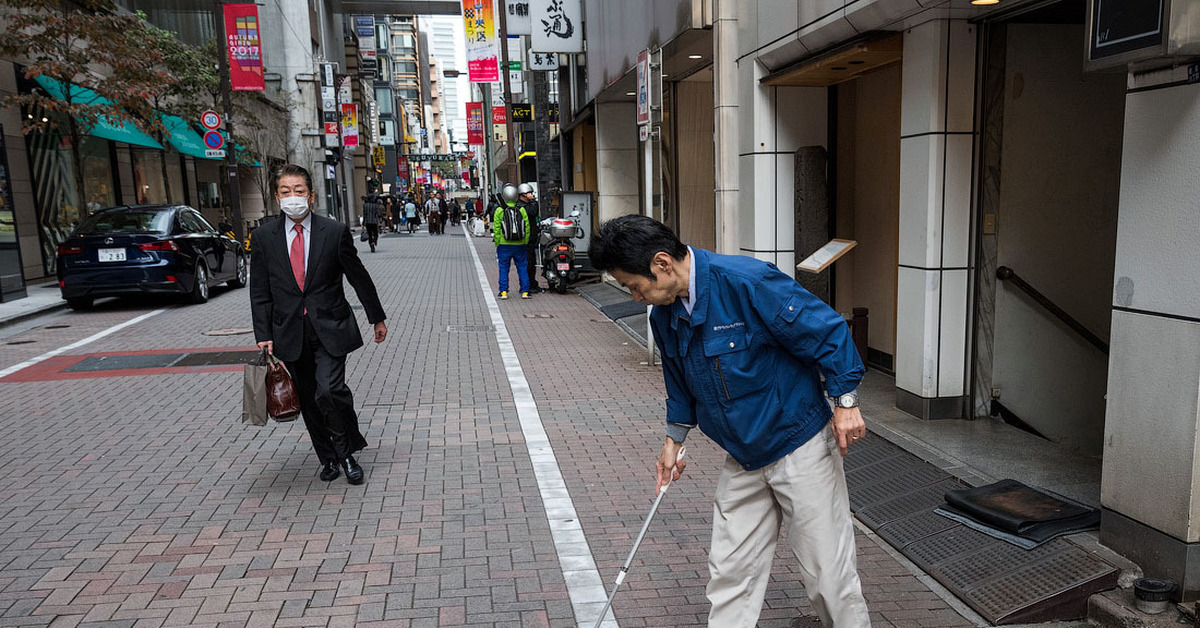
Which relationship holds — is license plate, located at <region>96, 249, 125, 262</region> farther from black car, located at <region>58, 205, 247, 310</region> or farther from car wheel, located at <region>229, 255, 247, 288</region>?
car wheel, located at <region>229, 255, 247, 288</region>

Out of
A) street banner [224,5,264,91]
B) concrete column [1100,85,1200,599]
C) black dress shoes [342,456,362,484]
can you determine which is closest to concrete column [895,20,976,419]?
concrete column [1100,85,1200,599]

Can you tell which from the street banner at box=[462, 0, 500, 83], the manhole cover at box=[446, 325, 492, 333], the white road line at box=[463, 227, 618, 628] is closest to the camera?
the white road line at box=[463, 227, 618, 628]

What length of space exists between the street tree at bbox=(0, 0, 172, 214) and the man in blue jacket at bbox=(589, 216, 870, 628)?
16.4 m

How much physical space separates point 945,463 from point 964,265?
147 cm

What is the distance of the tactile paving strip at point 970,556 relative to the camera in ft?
11.0

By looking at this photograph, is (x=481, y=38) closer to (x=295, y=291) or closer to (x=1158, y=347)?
(x=295, y=291)

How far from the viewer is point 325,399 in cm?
491

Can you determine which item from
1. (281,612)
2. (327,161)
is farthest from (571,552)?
(327,161)

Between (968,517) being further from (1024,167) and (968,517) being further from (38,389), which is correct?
(38,389)

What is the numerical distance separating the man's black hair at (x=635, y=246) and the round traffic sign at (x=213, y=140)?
65.9ft

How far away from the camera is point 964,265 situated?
5645 mm

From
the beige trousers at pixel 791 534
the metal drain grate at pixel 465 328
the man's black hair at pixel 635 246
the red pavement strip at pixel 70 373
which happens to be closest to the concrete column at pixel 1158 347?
the beige trousers at pixel 791 534

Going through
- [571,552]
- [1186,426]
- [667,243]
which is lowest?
[571,552]

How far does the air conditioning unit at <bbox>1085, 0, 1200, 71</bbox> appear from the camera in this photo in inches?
113
